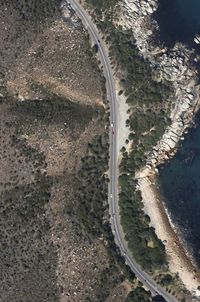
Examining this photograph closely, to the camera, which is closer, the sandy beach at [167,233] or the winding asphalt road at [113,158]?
the sandy beach at [167,233]

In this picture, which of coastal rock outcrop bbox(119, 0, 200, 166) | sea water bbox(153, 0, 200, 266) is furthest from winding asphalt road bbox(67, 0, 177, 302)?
sea water bbox(153, 0, 200, 266)

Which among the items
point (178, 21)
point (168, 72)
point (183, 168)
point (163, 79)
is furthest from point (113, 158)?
point (178, 21)

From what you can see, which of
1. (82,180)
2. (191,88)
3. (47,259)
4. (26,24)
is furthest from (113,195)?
(26,24)

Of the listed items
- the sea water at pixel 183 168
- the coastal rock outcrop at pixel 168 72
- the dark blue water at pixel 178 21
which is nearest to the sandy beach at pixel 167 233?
the sea water at pixel 183 168

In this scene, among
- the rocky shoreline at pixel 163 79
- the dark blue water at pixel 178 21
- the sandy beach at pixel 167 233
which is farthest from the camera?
the dark blue water at pixel 178 21

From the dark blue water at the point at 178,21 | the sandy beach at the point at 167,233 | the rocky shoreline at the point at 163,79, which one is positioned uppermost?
the dark blue water at the point at 178,21

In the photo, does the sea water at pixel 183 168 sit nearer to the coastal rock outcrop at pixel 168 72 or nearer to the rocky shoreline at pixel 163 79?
the rocky shoreline at pixel 163 79

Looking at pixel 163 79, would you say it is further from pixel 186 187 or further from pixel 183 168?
pixel 186 187
